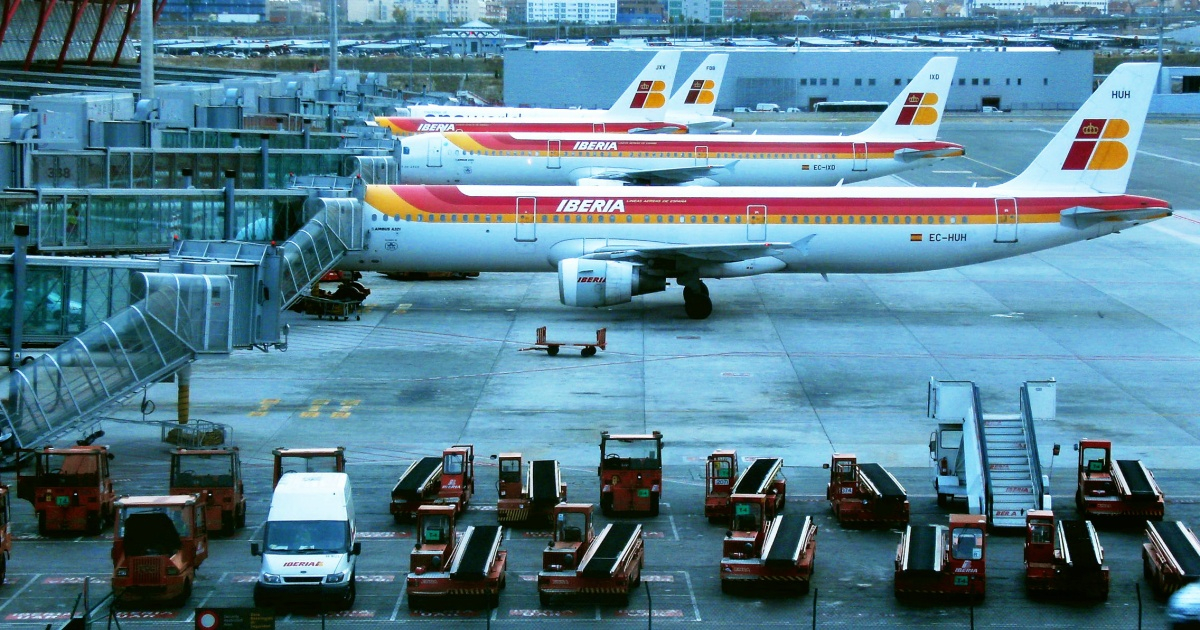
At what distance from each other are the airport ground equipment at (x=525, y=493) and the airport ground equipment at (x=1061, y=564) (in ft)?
31.1

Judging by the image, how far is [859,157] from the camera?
3248 inches

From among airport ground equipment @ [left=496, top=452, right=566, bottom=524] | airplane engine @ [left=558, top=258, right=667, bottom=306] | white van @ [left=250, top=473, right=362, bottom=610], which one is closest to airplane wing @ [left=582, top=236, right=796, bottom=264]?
airplane engine @ [left=558, top=258, right=667, bottom=306]

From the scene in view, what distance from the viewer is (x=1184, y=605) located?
22.8m

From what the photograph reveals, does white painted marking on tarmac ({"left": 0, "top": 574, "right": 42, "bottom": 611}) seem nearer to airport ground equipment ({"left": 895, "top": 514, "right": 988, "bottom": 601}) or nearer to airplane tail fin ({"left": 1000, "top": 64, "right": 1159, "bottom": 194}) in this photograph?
airport ground equipment ({"left": 895, "top": 514, "right": 988, "bottom": 601})

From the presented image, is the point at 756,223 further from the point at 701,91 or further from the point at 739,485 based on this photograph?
the point at 701,91

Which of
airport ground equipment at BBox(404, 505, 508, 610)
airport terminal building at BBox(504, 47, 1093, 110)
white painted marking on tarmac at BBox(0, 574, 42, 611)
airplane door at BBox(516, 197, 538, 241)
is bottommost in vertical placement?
white painted marking on tarmac at BBox(0, 574, 42, 611)

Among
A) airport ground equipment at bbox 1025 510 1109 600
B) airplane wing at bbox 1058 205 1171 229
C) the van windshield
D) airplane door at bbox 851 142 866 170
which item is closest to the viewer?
the van windshield

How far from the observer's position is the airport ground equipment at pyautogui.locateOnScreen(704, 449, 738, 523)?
30.7 meters

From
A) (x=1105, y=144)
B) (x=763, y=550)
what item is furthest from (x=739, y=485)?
(x=1105, y=144)

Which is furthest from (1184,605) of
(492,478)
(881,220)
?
(881,220)

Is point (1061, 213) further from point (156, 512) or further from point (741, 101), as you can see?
point (741, 101)

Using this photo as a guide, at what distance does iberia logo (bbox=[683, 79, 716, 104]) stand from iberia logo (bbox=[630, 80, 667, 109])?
6326 millimetres

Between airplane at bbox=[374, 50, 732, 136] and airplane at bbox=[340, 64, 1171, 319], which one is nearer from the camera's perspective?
airplane at bbox=[340, 64, 1171, 319]

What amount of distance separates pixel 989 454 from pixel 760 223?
23.3 m
